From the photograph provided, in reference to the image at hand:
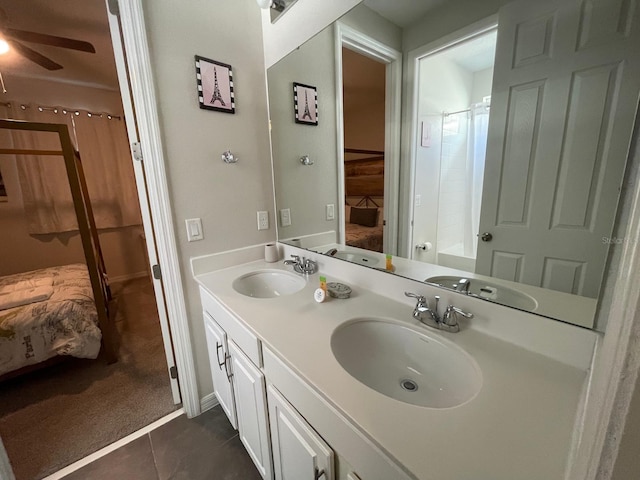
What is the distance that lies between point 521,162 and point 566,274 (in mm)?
334

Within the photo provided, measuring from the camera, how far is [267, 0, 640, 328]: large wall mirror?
0.64 meters

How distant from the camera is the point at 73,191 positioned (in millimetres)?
1788

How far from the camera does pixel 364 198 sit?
4.33 feet

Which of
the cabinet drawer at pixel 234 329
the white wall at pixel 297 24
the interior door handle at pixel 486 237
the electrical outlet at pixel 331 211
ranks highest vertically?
the white wall at pixel 297 24

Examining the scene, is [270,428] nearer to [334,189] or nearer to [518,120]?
[334,189]

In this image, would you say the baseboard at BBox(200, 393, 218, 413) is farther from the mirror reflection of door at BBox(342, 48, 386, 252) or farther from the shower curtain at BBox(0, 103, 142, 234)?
the shower curtain at BBox(0, 103, 142, 234)

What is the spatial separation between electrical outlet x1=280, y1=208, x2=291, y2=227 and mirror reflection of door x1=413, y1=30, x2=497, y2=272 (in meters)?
0.86

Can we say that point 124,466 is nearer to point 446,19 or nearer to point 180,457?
point 180,457

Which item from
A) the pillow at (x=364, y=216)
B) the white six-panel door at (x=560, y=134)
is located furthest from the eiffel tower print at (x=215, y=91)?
the white six-panel door at (x=560, y=134)

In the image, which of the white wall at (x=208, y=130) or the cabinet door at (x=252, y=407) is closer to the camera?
the cabinet door at (x=252, y=407)

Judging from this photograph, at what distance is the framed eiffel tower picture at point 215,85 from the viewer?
1.34 m

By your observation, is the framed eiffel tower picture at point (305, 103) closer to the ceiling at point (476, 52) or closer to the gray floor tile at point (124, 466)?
the ceiling at point (476, 52)

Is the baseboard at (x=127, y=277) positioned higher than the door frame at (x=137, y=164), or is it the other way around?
the door frame at (x=137, y=164)

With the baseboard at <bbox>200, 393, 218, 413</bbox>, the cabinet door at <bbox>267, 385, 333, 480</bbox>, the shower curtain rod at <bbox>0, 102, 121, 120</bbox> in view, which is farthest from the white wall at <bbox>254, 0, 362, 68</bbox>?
the shower curtain rod at <bbox>0, 102, 121, 120</bbox>
